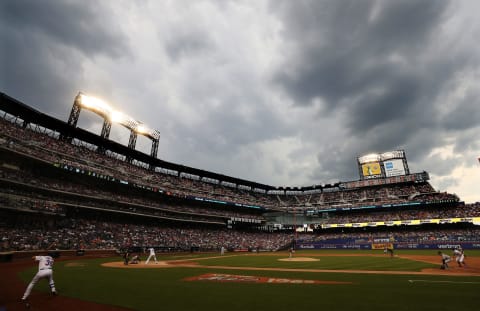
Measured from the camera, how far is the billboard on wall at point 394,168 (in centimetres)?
7797

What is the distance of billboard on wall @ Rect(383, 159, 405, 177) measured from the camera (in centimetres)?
7797

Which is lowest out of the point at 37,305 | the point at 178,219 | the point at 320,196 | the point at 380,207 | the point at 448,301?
the point at 37,305

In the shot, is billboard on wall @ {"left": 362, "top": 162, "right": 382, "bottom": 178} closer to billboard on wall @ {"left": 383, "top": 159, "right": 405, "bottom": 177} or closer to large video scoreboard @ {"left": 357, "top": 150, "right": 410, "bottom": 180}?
large video scoreboard @ {"left": 357, "top": 150, "right": 410, "bottom": 180}

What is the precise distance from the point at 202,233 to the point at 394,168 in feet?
212

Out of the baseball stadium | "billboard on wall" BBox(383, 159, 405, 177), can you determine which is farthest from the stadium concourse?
"billboard on wall" BBox(383, 159, 405, 177)

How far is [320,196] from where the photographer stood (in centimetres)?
9106

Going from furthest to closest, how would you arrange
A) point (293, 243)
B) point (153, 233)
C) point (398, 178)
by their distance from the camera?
point (398, 178), point (293, 243), point (153, 233)

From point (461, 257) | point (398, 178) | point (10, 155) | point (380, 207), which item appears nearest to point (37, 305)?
point (461, 257)

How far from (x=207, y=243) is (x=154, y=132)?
3456cm

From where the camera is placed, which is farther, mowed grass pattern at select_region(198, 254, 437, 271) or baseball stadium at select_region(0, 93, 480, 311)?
mowed grass pattern at select_region(198, 254, 437, 271)

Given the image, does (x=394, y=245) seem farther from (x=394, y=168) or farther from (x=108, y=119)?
(x=108, y=119)

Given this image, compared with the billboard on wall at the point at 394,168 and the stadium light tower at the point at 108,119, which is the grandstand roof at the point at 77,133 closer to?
the stadium light tower at the point at 108,119

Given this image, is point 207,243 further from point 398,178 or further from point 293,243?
point 398,178

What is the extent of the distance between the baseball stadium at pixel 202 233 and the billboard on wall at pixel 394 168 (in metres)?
0.34
